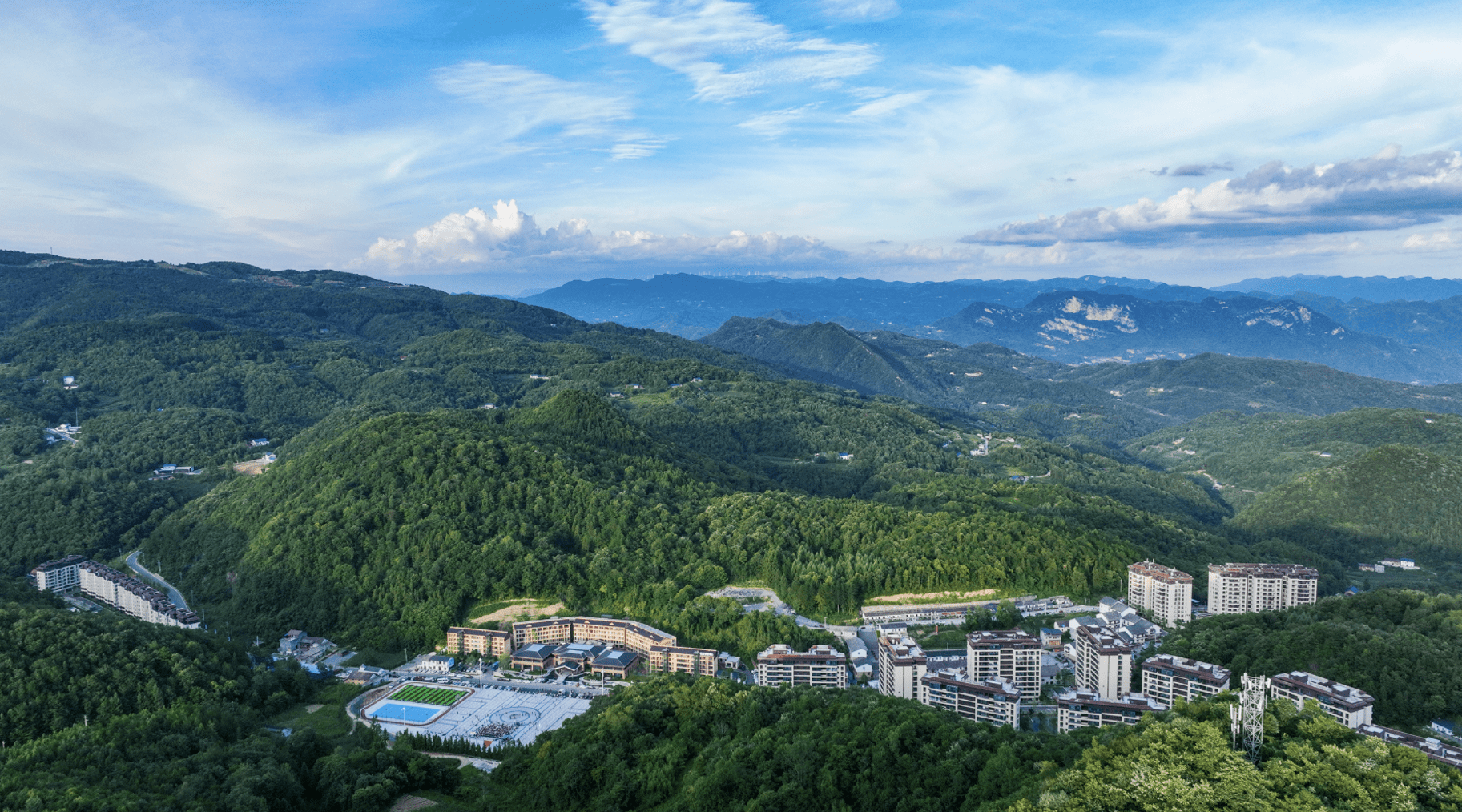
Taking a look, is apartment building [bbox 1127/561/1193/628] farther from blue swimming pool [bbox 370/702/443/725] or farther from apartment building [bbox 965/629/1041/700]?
blue swimming pool [bbox 370/702/443/725]

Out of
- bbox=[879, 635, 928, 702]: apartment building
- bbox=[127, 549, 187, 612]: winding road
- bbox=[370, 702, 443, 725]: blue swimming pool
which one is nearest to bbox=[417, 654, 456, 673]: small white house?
bbox=[370, 702, 443, 725]: blue swimming pool

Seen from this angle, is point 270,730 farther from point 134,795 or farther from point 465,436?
point 465,436

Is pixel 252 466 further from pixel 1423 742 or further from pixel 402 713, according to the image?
pixel 1423 742

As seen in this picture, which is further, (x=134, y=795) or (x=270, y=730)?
(x=270, y=730)

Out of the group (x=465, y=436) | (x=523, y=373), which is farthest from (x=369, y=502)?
(x=523, y=373)

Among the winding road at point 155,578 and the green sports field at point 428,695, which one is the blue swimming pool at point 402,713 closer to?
the green sports field at point 428,695

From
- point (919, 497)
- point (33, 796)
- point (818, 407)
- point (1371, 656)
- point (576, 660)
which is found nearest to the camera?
point (33, 796)
